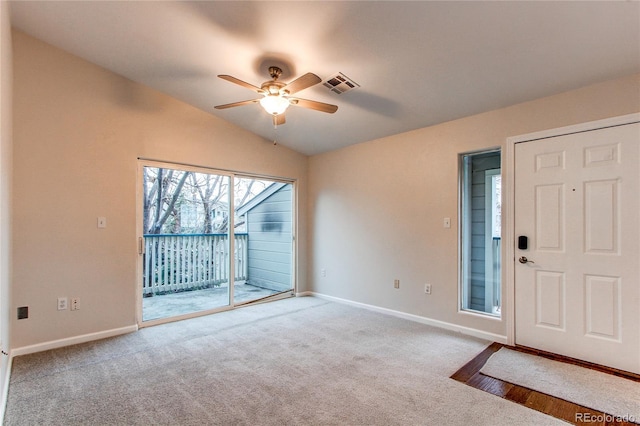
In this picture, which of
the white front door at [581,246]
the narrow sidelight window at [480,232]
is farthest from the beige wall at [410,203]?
the white front door at [581,246]

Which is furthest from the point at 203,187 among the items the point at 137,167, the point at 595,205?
the point at 595,205

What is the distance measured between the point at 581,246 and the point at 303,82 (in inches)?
111

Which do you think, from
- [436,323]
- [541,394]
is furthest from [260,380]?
[436,323]

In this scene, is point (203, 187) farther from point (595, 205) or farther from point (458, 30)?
point (595, 205)

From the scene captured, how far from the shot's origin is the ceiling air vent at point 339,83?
2.87m

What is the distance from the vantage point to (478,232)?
3.50 m

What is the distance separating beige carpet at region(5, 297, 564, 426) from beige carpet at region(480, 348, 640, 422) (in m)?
0.30

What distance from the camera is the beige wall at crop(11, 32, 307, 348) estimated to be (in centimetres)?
286

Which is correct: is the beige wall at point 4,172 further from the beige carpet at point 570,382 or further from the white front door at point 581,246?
the white front door at point 581,246

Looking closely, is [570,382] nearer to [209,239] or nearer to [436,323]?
[436,323]

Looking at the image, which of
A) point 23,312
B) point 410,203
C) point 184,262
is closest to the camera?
point 23,312

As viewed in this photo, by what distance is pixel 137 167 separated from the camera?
353 cm

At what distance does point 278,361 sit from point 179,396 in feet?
2.70

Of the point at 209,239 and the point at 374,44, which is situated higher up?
the point at 374,44
